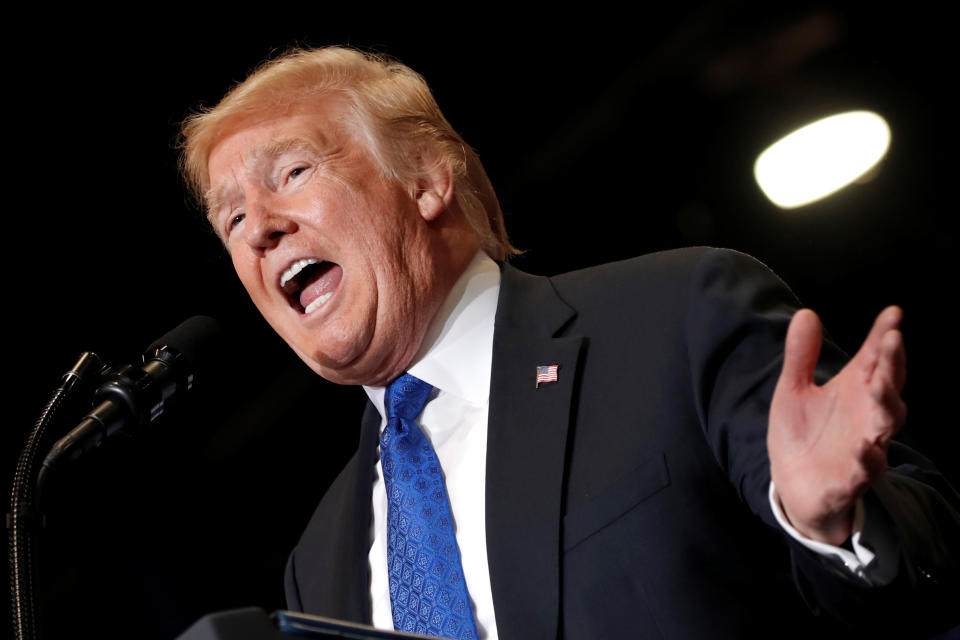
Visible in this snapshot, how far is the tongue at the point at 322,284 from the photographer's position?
182 cm

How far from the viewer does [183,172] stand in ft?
8.39

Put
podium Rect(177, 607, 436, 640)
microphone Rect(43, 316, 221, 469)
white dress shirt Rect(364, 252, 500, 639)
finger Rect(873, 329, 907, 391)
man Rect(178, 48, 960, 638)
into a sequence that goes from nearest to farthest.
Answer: podium Rect(177, 607, 436, 640), finger Rect(873, 329, 907, 391), man Rect(178, 48, 960, 638), microphone Rect(43, 316, 221, 469), white dress shirt Rect(364, 252, 500, 639)

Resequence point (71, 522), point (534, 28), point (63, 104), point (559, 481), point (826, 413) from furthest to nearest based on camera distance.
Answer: point (534, 28), point (71, 522), point (63, 104), point (559, 481), point (826, 413)

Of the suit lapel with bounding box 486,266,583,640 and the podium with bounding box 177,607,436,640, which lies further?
the suit lapel with bounding box 486,266,583,640

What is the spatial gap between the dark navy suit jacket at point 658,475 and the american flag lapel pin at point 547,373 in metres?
0.01

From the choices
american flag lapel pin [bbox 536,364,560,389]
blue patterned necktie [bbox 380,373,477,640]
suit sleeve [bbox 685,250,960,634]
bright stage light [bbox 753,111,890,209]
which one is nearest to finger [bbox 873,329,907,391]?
suit sleeve [bbox 685,250,960,634]

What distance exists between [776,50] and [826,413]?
205cm

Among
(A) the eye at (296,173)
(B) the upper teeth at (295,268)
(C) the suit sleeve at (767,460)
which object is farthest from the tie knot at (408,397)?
(C) the suit sleeve at (767,460)

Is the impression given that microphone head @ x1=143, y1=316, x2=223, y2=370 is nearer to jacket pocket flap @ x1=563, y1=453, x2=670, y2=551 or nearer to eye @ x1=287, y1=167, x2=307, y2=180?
eye @ x1=287, y1=167, x2=307, y2=180

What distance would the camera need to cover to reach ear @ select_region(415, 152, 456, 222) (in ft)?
6.22

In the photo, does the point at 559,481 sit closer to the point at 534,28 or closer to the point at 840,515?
the point at 840,515

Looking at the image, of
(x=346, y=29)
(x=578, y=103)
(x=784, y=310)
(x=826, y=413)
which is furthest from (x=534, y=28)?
(x=826, y=413)

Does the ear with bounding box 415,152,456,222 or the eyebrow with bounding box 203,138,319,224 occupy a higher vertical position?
the eyebrow with bounding box 203,138,319,224

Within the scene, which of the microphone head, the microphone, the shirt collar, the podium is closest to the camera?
the podium
